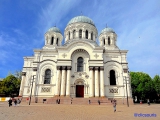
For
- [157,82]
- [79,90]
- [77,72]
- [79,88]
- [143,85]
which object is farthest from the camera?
[143,85]

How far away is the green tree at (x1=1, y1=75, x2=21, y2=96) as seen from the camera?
1604 inches

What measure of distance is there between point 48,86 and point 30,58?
867cm

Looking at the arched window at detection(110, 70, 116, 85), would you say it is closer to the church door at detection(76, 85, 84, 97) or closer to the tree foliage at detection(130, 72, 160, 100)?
the church door at detection(76, 85, 84, 97)

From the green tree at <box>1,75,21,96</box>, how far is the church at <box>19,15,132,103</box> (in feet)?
48.1

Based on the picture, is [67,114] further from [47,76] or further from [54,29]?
[54,29]

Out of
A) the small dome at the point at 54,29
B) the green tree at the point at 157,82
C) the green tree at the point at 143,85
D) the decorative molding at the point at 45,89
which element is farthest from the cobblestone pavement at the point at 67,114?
the green tree at the point at 157,82

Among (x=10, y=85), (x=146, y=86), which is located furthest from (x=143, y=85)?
(x=10, y=85)

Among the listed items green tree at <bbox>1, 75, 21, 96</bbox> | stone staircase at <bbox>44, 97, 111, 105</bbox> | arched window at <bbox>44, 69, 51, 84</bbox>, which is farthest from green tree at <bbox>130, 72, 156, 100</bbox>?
green tree at <bbox>1, 75, 21, 96</bbox>

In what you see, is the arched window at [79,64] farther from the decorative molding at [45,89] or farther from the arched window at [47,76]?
the decorative molding at [45,89]

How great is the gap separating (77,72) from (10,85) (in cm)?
2533

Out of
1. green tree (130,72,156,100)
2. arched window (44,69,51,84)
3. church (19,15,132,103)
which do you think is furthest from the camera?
green tree (130,72,156,100)

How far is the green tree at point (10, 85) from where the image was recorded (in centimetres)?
4075

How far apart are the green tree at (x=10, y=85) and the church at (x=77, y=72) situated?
14672 millimetres

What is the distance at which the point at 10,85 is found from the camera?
137 ft
